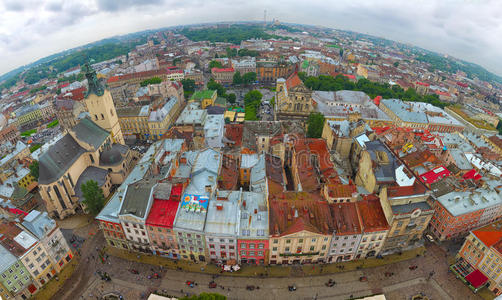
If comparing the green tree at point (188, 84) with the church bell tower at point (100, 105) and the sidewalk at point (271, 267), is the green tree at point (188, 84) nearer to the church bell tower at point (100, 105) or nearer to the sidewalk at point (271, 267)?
the church bell tower at point (100, 105)

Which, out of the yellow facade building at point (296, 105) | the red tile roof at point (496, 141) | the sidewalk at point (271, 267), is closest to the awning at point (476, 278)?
the sidewalk at point (271, 267)

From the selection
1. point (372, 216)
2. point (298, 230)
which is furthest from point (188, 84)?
point (372, 216)

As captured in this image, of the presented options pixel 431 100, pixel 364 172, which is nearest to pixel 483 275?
pixel 364 172

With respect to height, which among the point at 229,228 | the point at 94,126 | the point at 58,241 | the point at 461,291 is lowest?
the point at 461,291

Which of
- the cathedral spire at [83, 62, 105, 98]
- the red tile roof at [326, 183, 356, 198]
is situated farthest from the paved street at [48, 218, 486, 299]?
the cathedral spire at [83, 62, 105, 98]

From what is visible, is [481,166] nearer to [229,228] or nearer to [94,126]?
[229,228]

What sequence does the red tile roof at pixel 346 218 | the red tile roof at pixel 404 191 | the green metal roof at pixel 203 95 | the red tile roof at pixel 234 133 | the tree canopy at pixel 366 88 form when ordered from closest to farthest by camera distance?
the red tile roof at pixel 346 218
the red tile roof at pixel 404 191
the red tile roof at pixel 234 133
the green metal roof at pixel 203 95
the tree canopy at pixel 366 88
